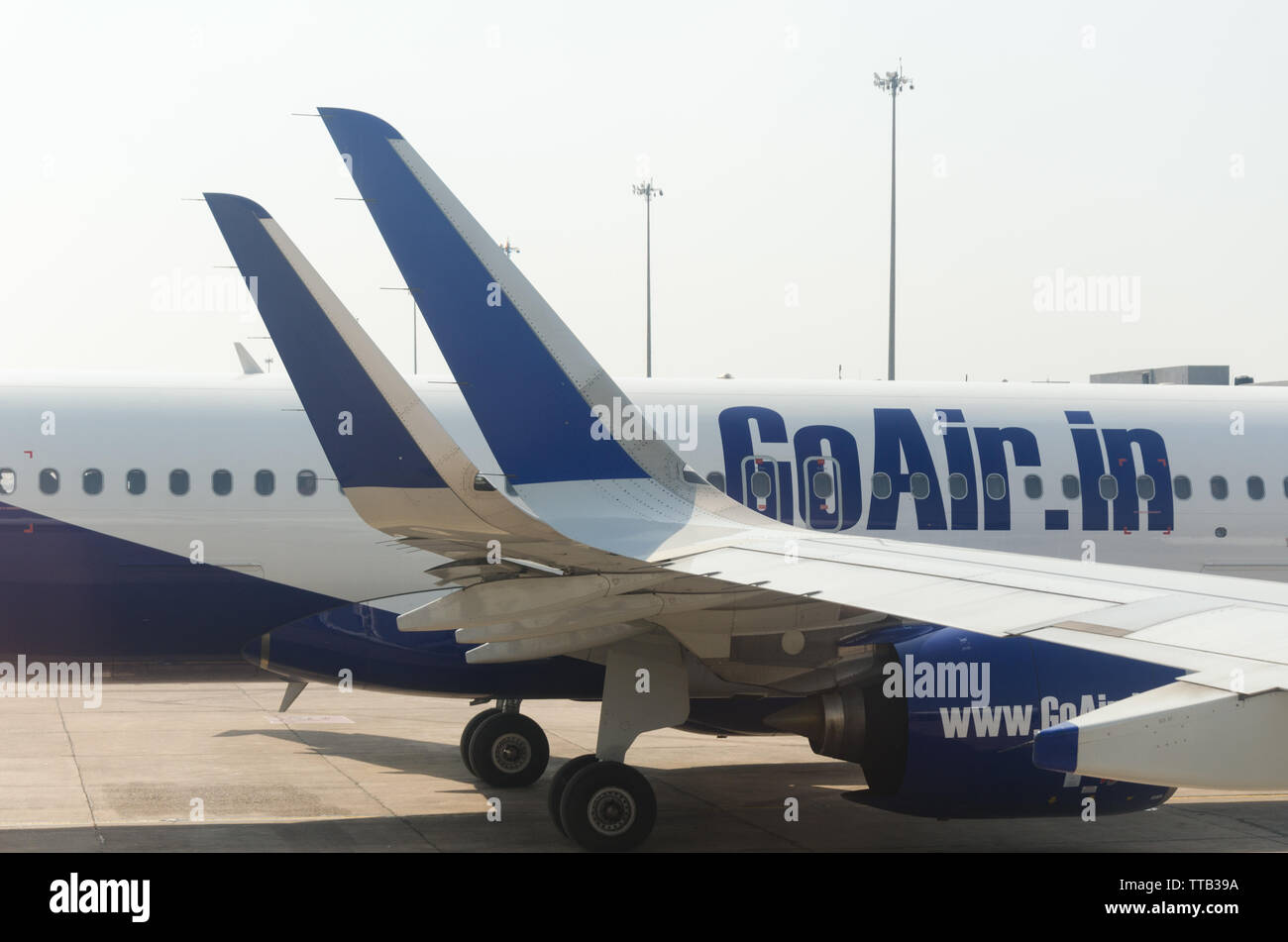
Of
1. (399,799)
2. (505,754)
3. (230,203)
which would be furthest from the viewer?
(505,754)

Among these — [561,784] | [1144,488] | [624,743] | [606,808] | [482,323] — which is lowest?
[606,808]

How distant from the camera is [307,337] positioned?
7391 mm

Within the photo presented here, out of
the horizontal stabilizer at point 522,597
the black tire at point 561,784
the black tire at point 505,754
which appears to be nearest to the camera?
the horizontal stabilizer at point 522,597

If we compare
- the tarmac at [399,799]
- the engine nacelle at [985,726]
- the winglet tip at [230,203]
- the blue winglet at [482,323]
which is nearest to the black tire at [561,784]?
the tarmac at [399,799]

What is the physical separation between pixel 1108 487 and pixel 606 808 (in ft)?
20.2

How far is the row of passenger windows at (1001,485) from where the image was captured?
12.8 metres

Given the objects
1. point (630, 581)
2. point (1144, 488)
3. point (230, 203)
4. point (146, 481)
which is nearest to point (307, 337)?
point (230, 203)

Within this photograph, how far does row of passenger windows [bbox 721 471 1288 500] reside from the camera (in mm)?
12773

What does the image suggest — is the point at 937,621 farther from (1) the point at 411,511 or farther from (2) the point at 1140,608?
(1) the point at 411,511

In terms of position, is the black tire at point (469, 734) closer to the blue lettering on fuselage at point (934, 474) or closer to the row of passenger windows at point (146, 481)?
the row of passenger windows at point (146, 481)

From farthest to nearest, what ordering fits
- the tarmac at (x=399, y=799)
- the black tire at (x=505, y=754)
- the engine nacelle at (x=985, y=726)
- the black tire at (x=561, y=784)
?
the black tire at (x=505, y=754) < the tarmac at (x=399, y=799) < the black tire at (x=561, y=784) < the engine nacelle at (x=985, y=726)

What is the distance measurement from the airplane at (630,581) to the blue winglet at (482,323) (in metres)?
0.02

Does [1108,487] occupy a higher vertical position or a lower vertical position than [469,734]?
higher

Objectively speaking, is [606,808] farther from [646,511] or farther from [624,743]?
[646,511]
